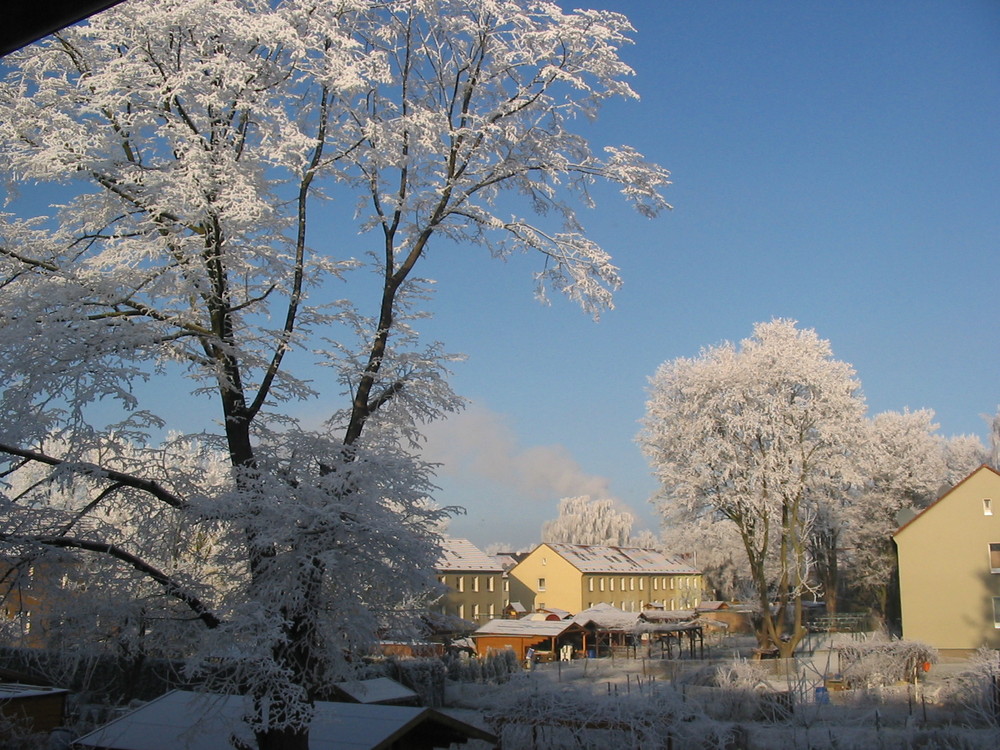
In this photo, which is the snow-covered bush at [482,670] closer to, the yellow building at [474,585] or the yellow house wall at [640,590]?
the yellow building at [474,585]

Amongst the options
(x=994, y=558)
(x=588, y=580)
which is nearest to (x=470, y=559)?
(x=588, y=580)

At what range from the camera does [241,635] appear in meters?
8.17

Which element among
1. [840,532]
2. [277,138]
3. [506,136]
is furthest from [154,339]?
[840,532]

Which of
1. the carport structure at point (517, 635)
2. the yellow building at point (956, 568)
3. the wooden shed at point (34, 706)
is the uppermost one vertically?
the yellow building at point (956, 568)

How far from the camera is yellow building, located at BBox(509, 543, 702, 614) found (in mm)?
66312

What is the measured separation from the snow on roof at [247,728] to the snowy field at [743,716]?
327 cm

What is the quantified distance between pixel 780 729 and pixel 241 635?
14.1 meters

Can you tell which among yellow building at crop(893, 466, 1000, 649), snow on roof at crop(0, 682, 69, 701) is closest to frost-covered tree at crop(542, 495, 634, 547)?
yellow building at crop(893, 466, 1000, 649)

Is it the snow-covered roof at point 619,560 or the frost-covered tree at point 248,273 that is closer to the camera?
the frost-covered tree at point 248,273

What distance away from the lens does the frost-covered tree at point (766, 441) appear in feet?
98.6

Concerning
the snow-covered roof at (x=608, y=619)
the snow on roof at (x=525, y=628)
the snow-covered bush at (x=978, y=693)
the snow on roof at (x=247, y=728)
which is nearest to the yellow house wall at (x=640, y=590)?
the snow-covered roof at (x=608, y=619)

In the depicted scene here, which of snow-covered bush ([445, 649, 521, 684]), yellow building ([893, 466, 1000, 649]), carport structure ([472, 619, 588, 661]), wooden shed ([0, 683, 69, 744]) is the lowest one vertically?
snow-covered bush ([445, 649, 521, 684])

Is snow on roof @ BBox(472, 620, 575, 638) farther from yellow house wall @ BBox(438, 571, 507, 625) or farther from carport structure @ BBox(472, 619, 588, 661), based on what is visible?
yellow house wall @ BBox(438, 571, 507, 625)

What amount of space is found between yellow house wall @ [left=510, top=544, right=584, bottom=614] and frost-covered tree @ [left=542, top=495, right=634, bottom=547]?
36.9 meters
